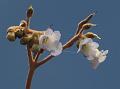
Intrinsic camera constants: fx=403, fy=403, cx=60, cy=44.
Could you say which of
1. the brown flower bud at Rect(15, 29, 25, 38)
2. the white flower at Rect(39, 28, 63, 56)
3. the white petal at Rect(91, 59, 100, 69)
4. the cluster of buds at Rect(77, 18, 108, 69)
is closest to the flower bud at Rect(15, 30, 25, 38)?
the brown flower bud at Rect(15, 29, 25, 38)

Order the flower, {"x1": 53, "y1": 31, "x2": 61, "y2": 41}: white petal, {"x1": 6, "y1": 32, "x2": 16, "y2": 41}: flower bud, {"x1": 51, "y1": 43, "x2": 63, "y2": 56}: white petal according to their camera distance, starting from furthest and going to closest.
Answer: the flower, {"x1": 53, "y1": 31, "x2": 61, "y2": 41}: white petal, {"x1": 6, "y1": 32, "x2": 16, "y2": 41}: flower bud, {"x1": 51, "y1": 43, "x2": 63, "y2": 56}: white petal

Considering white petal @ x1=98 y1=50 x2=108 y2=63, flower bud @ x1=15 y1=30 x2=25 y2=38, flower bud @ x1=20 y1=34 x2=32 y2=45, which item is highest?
flower bud @ x1=15 y1=30 x2=25 y2=38

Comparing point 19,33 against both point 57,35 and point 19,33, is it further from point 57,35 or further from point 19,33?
point 57,35

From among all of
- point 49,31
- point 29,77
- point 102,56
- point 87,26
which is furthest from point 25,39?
point 102,56

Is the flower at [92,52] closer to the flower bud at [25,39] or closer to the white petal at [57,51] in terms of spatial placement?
Answer: the white petal at [57,51]

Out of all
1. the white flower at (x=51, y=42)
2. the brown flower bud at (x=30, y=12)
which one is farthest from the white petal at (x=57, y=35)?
the brown flower bud at (x=30, y=12)

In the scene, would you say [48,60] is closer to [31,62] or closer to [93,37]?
[31,62]

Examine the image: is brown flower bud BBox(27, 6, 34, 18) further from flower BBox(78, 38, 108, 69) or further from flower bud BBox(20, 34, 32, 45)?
flower BBox(78, 38, 108, 69)
